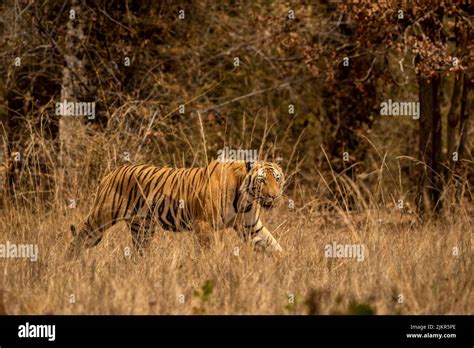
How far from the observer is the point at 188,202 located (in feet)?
26.8

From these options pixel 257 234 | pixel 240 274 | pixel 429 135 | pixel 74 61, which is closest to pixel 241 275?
pixel 240 274

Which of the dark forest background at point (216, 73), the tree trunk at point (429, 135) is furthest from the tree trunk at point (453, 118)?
the tree trunk at point (429, 135)

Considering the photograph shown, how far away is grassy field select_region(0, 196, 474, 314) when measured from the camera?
5.88 meters

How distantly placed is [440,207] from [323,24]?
12.0 feet

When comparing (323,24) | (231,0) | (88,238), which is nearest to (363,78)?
(323,24)

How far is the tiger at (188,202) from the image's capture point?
25.6 ft

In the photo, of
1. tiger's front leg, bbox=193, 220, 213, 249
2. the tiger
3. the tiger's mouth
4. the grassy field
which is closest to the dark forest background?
the tiger

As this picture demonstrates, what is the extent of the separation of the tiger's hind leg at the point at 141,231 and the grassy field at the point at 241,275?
113 mm

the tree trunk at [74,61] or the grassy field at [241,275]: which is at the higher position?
the tree trunk at [74,61]

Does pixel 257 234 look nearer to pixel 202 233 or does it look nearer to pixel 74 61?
pixel 202 233

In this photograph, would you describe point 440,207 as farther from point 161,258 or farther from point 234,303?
point 234,303

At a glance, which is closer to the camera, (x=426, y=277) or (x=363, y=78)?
(x=426, y=277)

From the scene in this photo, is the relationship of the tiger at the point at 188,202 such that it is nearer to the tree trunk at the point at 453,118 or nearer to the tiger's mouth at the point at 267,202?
the tiger's mouth at the point at 267,202
